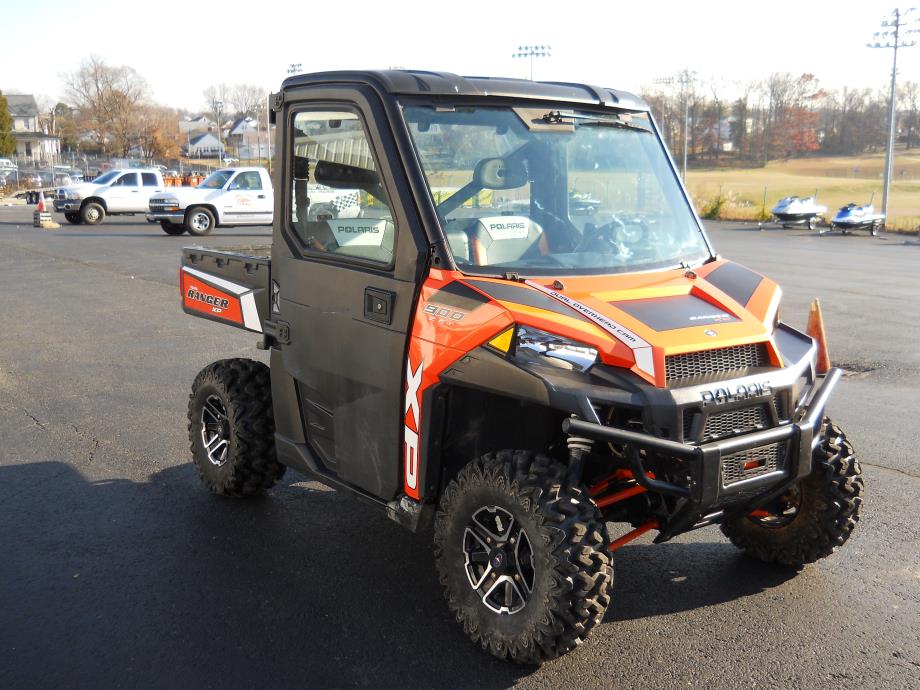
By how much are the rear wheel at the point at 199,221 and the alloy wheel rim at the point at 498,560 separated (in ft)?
83.2

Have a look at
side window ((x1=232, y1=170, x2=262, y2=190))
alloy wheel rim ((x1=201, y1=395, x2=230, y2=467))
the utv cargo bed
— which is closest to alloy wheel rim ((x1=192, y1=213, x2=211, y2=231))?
side window ((x1=232, y1=170, x2=262, y2=190))

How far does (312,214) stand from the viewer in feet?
14.5

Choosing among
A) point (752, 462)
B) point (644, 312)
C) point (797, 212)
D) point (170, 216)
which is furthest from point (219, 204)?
point (752, 462)

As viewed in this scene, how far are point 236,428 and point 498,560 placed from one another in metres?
2.09

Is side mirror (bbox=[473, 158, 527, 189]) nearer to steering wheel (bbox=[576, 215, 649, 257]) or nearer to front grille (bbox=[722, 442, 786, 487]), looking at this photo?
steering wheel (bbox=[576, 215, 649, 257])

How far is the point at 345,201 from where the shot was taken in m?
4.16

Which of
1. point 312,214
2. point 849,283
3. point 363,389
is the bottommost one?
point 849,283

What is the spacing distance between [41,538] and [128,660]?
1.54 meters

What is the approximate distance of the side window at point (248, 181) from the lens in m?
27.5

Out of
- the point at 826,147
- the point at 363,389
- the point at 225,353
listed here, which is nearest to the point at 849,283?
the point at 225,353

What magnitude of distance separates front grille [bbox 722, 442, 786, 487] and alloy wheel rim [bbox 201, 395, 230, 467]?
118 inches

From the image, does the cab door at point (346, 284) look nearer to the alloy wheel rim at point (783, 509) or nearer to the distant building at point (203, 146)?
the alloy wheel rim at point (783, 509)

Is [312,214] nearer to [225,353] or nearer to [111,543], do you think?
[111,543]

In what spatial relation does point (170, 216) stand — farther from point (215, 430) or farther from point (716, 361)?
point (716, 361)
